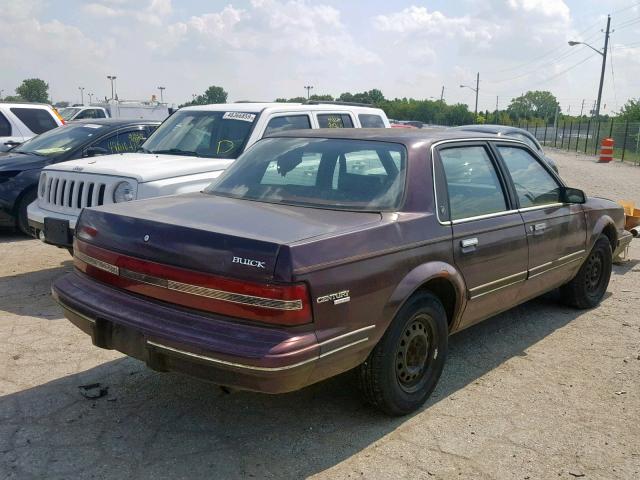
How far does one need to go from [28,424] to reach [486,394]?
276cm

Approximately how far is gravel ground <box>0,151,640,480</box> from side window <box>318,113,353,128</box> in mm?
3512

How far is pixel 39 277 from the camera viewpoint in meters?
6.74

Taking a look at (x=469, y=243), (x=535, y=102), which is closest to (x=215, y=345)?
(x=469, y=243)

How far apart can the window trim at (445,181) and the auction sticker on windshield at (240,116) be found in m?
3.09

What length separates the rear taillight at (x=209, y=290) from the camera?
9.86 ft

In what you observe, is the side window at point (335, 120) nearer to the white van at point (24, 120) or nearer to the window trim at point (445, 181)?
the window trim at point (445, 181)

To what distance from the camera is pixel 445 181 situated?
13.4 feet

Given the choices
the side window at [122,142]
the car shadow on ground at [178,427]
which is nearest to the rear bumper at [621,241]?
the car shadow on ground at [178,427]

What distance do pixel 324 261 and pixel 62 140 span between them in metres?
6.93

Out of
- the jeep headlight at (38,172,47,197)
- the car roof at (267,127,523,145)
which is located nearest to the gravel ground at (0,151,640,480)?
the car roof at (267,127,523,145)

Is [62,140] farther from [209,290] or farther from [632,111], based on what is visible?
[632,111]

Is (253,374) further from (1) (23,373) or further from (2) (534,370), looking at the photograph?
(2) (534,370)

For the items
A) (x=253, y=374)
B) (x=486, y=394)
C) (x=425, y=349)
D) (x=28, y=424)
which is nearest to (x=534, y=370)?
(x=486, y=394)

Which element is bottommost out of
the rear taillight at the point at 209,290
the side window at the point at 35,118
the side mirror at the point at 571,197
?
the rear taillight at the point at 209,290
